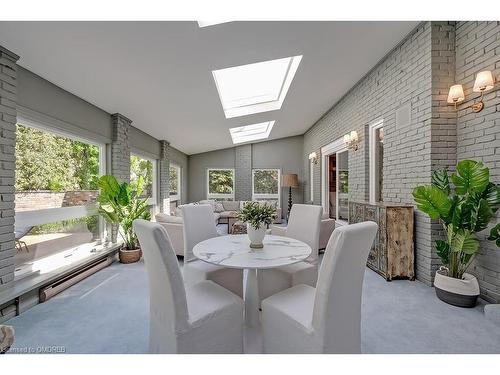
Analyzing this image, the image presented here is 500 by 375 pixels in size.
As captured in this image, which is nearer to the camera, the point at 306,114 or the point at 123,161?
the point at 123,161

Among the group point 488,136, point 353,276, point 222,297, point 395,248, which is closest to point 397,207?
point 395,248

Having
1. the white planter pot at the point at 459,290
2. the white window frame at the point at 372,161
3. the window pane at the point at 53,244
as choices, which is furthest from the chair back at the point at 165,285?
the white window frame at the point at 372,161

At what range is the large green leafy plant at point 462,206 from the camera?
83.6 inches

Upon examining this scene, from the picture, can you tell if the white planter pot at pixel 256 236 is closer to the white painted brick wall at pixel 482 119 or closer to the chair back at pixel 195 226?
the chair back at pixel 195 226

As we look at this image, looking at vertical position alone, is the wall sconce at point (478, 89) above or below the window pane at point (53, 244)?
above

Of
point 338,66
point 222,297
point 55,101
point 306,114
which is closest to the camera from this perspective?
point 222,297

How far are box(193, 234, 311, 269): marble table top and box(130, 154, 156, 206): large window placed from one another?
3654 mm

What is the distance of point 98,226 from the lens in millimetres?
3840

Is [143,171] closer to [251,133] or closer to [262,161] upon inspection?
[251,133]

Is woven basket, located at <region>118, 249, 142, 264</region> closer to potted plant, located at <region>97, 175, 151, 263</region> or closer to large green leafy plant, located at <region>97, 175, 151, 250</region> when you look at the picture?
potted plant, located at <region>97, 175, 151, 263</region>

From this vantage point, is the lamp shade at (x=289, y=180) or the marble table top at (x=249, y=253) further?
the lamp shade at (x=289, y=180)

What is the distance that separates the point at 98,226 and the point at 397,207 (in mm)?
4367

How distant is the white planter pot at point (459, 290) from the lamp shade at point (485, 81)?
1.79 meters
